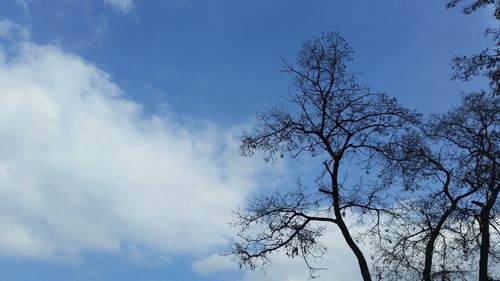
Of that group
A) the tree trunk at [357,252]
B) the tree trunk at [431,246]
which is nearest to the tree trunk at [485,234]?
the tree trunk at [431,246]

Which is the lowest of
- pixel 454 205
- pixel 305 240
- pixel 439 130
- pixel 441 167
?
pixel 305 240

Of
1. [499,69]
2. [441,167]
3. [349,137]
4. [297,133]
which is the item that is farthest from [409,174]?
[499,69]

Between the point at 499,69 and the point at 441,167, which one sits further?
the point at 441,167

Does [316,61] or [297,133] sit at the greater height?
[316,61]

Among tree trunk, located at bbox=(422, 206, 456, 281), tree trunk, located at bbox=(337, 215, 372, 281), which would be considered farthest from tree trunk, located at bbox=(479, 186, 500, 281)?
tree trunk, located at bbox=(337, 215, 372, 281)

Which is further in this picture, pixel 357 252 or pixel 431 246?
pixel 431 246

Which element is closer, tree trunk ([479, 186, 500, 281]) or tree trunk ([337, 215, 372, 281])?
tree trunk ([337, 215, 372, 281])

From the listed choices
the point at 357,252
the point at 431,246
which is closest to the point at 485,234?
the point at 431,246

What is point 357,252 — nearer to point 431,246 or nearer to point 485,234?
point 431,246

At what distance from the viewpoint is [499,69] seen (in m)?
12.9

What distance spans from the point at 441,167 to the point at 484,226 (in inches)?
96.0

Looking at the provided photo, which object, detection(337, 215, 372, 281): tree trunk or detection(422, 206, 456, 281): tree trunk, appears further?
detection(422, 206, 456, 281): tree trunk

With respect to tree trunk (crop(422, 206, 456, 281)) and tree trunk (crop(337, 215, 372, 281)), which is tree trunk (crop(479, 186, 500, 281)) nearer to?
tree trunk (crop(422, 206, 456, 281))

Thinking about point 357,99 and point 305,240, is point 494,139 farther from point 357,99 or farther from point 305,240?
point 305,240
